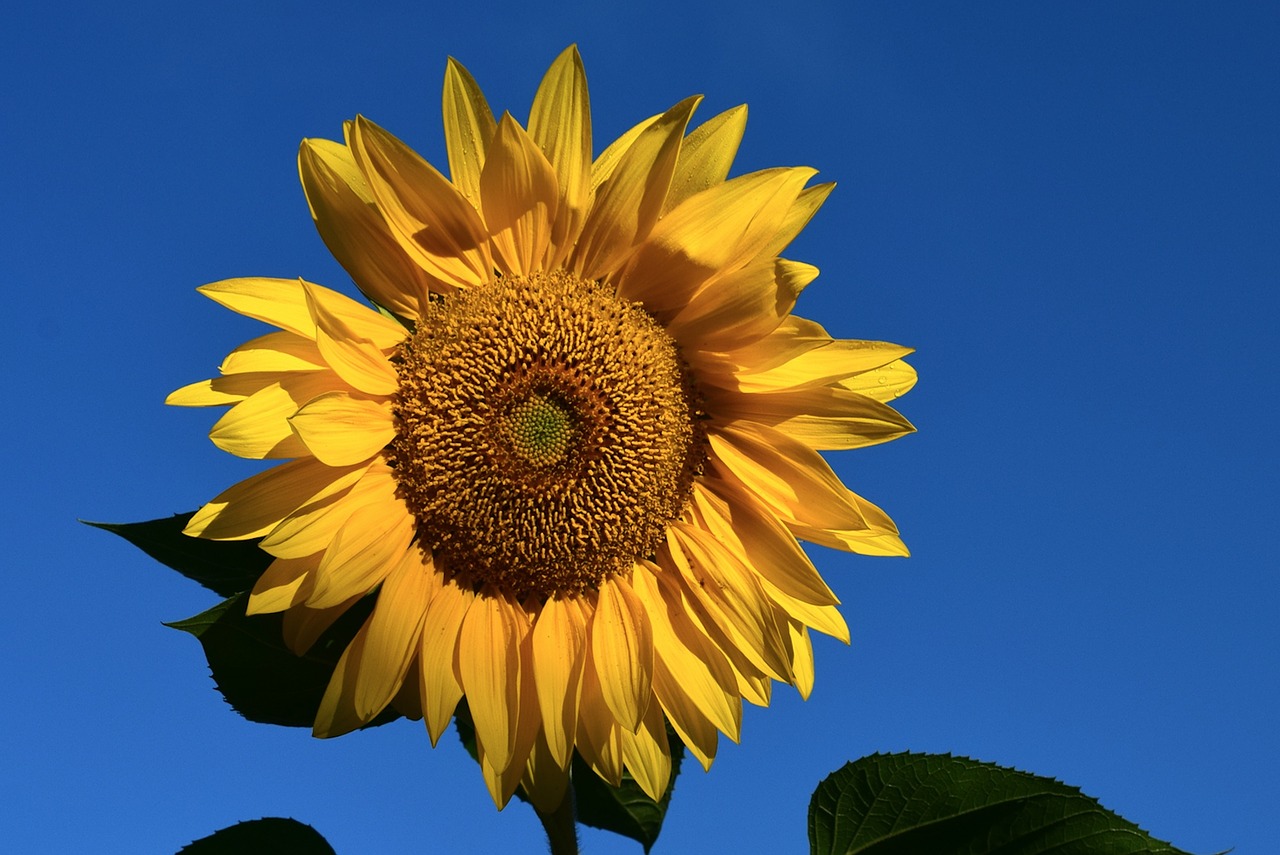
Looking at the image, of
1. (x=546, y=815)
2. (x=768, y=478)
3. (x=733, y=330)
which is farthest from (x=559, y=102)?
(x=546, y=815)

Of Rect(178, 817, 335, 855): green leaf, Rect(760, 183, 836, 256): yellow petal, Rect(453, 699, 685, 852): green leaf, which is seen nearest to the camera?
Rect(760, 183, 836, 256): yellow petal

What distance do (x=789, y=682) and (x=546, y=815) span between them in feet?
2.20

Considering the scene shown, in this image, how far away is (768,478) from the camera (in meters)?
3.22

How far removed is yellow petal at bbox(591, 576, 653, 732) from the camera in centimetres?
304

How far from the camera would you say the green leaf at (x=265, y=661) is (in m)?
2.95

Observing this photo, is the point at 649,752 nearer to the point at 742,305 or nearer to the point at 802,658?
the point at 802,658

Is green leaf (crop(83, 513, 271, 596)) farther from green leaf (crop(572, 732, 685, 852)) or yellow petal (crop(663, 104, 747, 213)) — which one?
yellow petal (crop(663, 104, 747, 213))

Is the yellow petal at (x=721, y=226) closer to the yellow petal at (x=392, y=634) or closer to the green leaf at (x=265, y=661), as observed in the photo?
the yellow petal at (x=392, y=634)

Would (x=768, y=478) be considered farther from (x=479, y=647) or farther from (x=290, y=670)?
(x=290, y=670)

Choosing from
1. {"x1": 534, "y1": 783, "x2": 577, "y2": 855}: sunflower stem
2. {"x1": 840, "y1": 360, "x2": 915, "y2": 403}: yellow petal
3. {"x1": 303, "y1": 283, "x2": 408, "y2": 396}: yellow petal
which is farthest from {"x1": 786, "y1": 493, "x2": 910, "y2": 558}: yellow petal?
{"x1": 303, "y1": 283, "x2": 408, "y2": 396}: yellow petal

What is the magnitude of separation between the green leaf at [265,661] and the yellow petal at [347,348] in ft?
A: 1.84

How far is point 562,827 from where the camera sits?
3.07 metres

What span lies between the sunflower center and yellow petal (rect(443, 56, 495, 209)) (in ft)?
1.13

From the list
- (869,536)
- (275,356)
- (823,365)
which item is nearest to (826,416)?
(823,365)
